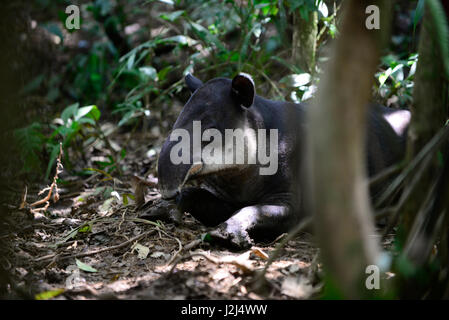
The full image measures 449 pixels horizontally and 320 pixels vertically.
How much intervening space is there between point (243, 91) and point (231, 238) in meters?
1.15

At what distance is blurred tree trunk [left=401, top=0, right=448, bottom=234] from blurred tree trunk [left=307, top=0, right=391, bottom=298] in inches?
33.4

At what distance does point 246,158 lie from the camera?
12.2ft

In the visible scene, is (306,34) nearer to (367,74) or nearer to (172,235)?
(172,235)

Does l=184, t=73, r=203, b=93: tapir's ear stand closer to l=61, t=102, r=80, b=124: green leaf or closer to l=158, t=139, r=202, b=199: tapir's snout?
l=158, t=139, r=202, b=199: tapir's snout

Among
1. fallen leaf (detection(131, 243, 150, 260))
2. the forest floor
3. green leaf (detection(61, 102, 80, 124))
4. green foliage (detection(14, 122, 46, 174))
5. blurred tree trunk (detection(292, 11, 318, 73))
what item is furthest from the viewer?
blurred tree trunk (detection(292, 11, 318, 73))

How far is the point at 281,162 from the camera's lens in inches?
153

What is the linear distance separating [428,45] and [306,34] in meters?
3.28

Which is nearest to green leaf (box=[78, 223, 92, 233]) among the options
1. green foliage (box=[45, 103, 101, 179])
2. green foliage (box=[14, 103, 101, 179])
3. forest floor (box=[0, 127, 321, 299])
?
forest floor (box=[0, 127, 321, 299])

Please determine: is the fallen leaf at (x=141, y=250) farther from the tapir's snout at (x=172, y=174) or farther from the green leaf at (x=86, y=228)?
the green leaf at (x=86, y=228)

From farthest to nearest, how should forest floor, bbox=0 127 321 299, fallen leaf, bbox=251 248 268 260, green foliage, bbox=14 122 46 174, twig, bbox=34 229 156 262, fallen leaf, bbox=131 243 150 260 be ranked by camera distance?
green foliage, bbox=14 122 46 174 < fallen leaf, bbox=131 243 150 260 < twig, bbox=34 229 156 262 < fallen leaf, bbox=251 248 268 260 < forest floor, bbox=0 127 321 299

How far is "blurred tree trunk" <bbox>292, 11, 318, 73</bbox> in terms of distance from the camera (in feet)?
17.5

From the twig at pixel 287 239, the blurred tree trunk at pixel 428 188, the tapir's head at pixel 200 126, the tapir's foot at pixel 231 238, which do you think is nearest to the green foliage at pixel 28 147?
the tapir's head at pixel 200 126

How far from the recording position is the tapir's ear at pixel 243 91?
11.9 ft
